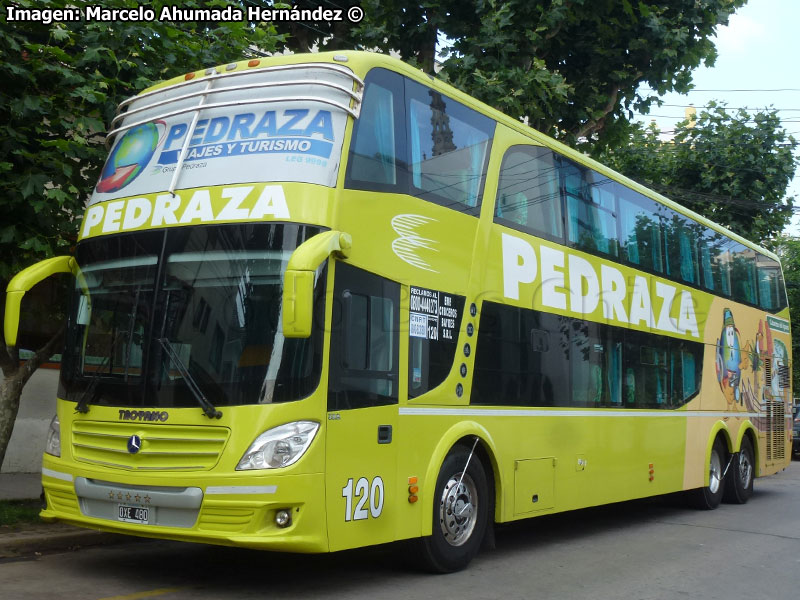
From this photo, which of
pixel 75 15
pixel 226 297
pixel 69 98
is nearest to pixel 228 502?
pixel 226 297

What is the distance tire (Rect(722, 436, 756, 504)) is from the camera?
1441 centimetres

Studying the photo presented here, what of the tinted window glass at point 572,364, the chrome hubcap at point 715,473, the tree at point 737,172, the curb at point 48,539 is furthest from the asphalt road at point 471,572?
the tree at point 737,172

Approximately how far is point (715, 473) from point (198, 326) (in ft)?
32.7

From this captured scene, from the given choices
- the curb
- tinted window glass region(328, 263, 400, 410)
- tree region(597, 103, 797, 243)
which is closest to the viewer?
tinted window glass region(328, 263, 400, 410)

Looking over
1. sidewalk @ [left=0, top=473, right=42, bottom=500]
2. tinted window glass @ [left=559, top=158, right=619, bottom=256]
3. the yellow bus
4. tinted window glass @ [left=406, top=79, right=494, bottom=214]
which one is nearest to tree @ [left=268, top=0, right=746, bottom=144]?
tinted window glass @ [left=559, top=158, right=619, bottom=256]

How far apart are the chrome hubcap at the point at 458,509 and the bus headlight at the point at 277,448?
5.97 ft

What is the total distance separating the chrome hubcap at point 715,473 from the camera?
539 inches

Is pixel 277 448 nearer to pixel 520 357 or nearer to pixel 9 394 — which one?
pixel 520 357

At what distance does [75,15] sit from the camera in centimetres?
902

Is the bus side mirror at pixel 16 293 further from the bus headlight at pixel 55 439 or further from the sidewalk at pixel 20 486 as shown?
the sidewalk at pixel 20 486

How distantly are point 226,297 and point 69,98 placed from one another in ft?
12.4

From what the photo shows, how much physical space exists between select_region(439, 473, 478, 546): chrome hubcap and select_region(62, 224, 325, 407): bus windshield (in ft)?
6.61

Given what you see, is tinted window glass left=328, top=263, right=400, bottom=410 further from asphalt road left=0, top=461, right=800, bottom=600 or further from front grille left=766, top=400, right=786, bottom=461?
front grille left=766, top=400, right=786, bottom=461

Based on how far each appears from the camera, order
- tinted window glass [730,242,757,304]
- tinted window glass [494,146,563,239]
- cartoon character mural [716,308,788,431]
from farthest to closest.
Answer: tinted window glass [730,242,757,304] → cartoon character mural [716,308,788,431] → tinted window glass [494,146,563,239]
